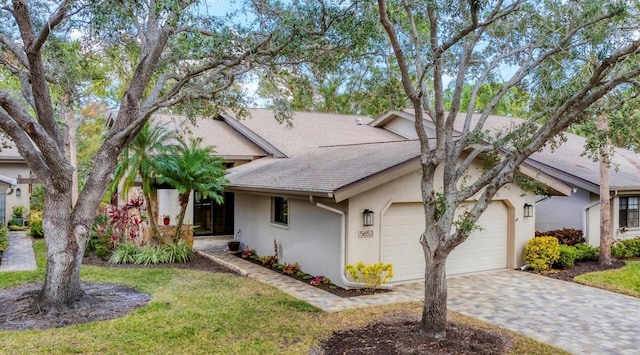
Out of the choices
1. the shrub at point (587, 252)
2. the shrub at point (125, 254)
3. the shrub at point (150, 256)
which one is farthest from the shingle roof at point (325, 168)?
the shrub at point (587, 252)

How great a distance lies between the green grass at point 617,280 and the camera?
1046 cm

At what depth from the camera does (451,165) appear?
7094 mm

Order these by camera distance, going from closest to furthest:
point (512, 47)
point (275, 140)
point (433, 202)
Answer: point (433, 202), point (512, 47), point (275, 140)

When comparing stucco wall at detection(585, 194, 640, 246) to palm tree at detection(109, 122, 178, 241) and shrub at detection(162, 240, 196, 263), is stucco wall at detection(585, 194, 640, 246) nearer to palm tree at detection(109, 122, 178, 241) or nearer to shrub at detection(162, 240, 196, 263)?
shrub at detection(162, 240, 196, 263)

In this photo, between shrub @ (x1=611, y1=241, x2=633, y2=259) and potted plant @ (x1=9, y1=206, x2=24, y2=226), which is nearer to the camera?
shrub @ (x1=611, y1=241, x2=633, y2=259)

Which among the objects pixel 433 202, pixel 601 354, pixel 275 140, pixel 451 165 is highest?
pixel 275 140

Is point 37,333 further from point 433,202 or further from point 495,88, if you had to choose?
point 495,88

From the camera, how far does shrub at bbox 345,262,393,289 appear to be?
32.8 ft

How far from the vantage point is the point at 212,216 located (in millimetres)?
18375

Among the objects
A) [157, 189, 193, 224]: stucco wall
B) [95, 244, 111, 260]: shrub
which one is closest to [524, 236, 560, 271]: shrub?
[157, 189, 193, 224]: stucco wall

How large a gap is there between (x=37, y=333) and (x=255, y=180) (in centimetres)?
736

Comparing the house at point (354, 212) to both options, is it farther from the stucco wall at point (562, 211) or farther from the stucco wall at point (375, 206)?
the stucco wall at point (562, 211)

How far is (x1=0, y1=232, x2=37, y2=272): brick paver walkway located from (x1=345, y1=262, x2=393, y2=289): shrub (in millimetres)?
8327

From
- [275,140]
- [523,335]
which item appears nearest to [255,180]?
[275,140]
